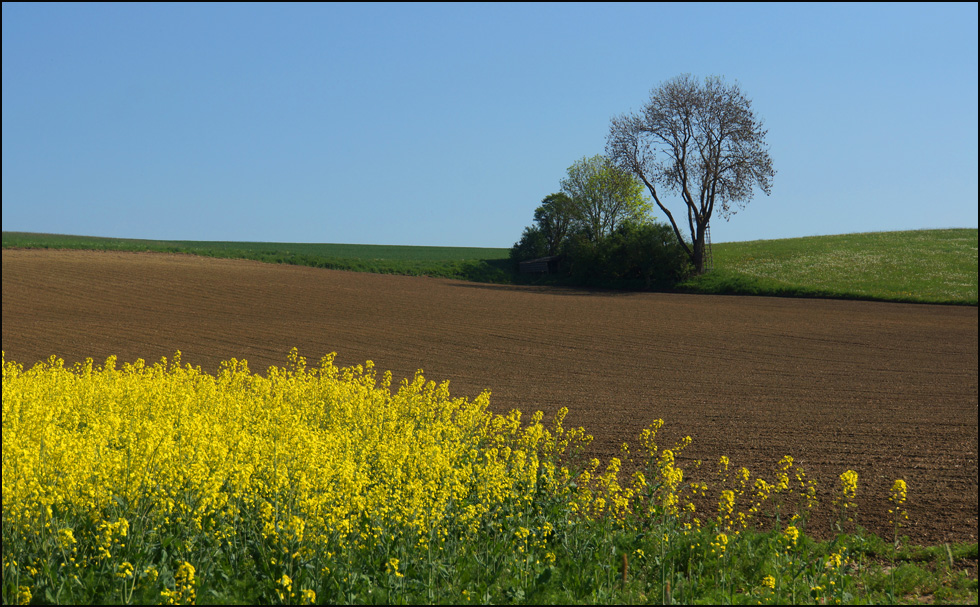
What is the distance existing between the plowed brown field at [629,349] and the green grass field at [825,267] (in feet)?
12.2

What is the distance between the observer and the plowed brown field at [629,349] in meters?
9.63

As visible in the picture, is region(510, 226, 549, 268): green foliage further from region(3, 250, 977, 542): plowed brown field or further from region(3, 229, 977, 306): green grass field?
region(3, 250, 977, 542): plowed brown field

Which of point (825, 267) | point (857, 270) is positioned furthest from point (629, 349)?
point (825, 267)

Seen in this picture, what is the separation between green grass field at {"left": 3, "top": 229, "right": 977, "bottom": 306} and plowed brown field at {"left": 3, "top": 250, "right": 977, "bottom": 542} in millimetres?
3710

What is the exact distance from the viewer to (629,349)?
20.9m

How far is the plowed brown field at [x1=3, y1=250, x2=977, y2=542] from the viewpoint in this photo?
9633 millimetres

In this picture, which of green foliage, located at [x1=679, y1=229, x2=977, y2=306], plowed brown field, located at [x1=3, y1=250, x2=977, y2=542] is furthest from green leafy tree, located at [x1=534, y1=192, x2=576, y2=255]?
plowed brown field, located at [x1=3, y1=250, x2=977, y2=542]

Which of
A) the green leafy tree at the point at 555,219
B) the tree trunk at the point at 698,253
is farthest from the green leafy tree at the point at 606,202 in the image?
the tree trunk at the point at 698,253

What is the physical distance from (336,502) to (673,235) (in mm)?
42469

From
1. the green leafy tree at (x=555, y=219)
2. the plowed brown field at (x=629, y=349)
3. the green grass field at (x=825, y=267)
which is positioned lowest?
the plowed brown field at (x=629, y=349)

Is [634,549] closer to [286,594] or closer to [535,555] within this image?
[535,555]

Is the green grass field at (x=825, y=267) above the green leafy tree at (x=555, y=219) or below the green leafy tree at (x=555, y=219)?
below

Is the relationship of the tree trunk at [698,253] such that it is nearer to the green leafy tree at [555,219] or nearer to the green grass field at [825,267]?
the green grass field at [825,267]

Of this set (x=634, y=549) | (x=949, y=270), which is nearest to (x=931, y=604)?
(x=634, y=549)
